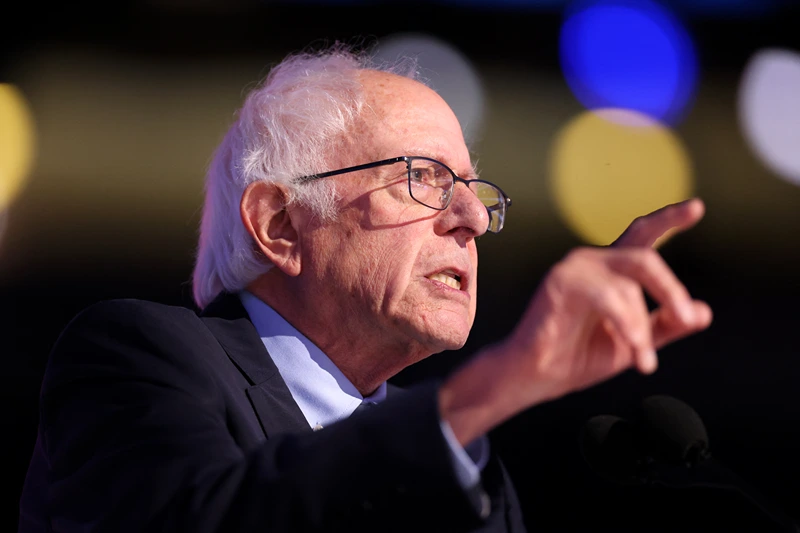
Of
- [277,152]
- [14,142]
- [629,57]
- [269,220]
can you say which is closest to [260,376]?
[269,220]

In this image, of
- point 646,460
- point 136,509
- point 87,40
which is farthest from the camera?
point 87,40

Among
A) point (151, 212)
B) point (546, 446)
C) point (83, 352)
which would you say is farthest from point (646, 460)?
point (151, 212)

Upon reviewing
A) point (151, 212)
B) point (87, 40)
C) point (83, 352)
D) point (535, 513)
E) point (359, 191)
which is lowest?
point (535, 513)

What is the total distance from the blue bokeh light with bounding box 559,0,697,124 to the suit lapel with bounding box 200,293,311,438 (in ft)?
5.91

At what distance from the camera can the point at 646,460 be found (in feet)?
4.12

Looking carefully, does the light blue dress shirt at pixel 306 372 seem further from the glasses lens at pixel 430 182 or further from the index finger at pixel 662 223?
the index finger at pixel 662 223

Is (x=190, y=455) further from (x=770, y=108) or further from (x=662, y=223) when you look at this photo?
(x=770, y=108)

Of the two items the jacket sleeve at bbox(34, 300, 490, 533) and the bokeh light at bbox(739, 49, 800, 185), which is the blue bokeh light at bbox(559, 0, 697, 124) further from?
the jacket sleeve at bbox(34, 300, 490, 533)

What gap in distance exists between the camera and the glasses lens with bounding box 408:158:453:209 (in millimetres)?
1764

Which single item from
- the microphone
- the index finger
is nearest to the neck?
the microphone

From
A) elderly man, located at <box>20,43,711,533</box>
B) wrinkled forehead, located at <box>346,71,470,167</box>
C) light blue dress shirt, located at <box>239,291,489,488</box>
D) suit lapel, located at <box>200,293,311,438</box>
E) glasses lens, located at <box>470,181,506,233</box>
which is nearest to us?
elderly man, located at <box>20,43,711,533</box>

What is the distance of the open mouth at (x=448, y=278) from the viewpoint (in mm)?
1753

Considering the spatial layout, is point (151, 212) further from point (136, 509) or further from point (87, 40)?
point (136, 509)

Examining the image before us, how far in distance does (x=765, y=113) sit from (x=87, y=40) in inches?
97.0
